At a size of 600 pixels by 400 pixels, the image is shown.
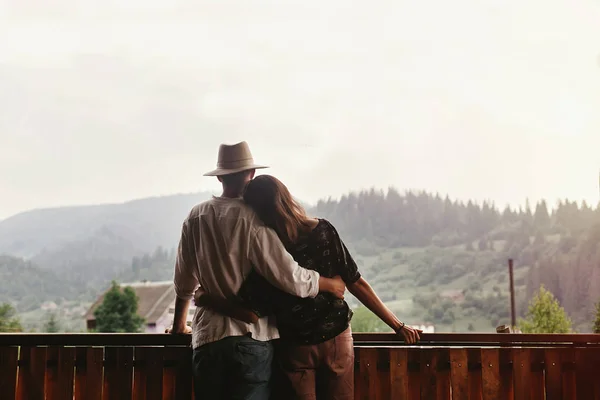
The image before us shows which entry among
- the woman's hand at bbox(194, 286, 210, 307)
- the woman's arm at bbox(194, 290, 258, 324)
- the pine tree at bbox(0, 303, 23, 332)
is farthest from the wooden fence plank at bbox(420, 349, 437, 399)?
the pine tree at bbox(0, 303, 23, 332)

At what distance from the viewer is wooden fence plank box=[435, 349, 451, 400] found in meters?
2.47

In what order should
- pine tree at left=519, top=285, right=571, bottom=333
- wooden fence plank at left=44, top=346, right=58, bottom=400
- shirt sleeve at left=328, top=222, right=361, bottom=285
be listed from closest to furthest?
shirt sleeve at left=328, top=222, right=361, bottom=285
wooden fence plank at left=44, top=346, right=58, bottom=400
pine tree at left=519, top=285, right=571, bottom=333

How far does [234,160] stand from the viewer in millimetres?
2230

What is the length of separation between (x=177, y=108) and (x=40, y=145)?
7522 millimetres

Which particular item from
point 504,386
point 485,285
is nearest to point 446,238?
point 485,285

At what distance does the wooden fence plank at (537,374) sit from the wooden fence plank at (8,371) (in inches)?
80.7

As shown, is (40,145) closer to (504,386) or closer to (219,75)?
(219,75)

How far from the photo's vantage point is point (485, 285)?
29.1 meters

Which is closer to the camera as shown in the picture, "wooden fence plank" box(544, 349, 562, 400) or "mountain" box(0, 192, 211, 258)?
"wooden fence plank" box(544, 349, 562, 400)

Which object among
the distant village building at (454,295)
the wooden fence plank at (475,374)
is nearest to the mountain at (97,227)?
the distant village building at (454,295)

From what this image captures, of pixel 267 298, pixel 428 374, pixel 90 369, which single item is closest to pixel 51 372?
pixel 90 369

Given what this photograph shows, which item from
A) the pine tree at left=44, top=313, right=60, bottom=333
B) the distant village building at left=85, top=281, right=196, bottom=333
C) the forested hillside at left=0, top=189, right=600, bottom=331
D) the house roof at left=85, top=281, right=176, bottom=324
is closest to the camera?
the forested hillside at left=0, top=189, right=600, bottom=331

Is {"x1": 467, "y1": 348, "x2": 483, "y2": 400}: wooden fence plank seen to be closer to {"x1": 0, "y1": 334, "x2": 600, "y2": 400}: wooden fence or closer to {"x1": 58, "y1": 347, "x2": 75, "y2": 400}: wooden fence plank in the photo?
{"x1": 0, "y1": 334, "x2": 600, "y2": 400}: wooden fence

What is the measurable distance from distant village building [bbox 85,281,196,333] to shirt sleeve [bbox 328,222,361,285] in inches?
1094
